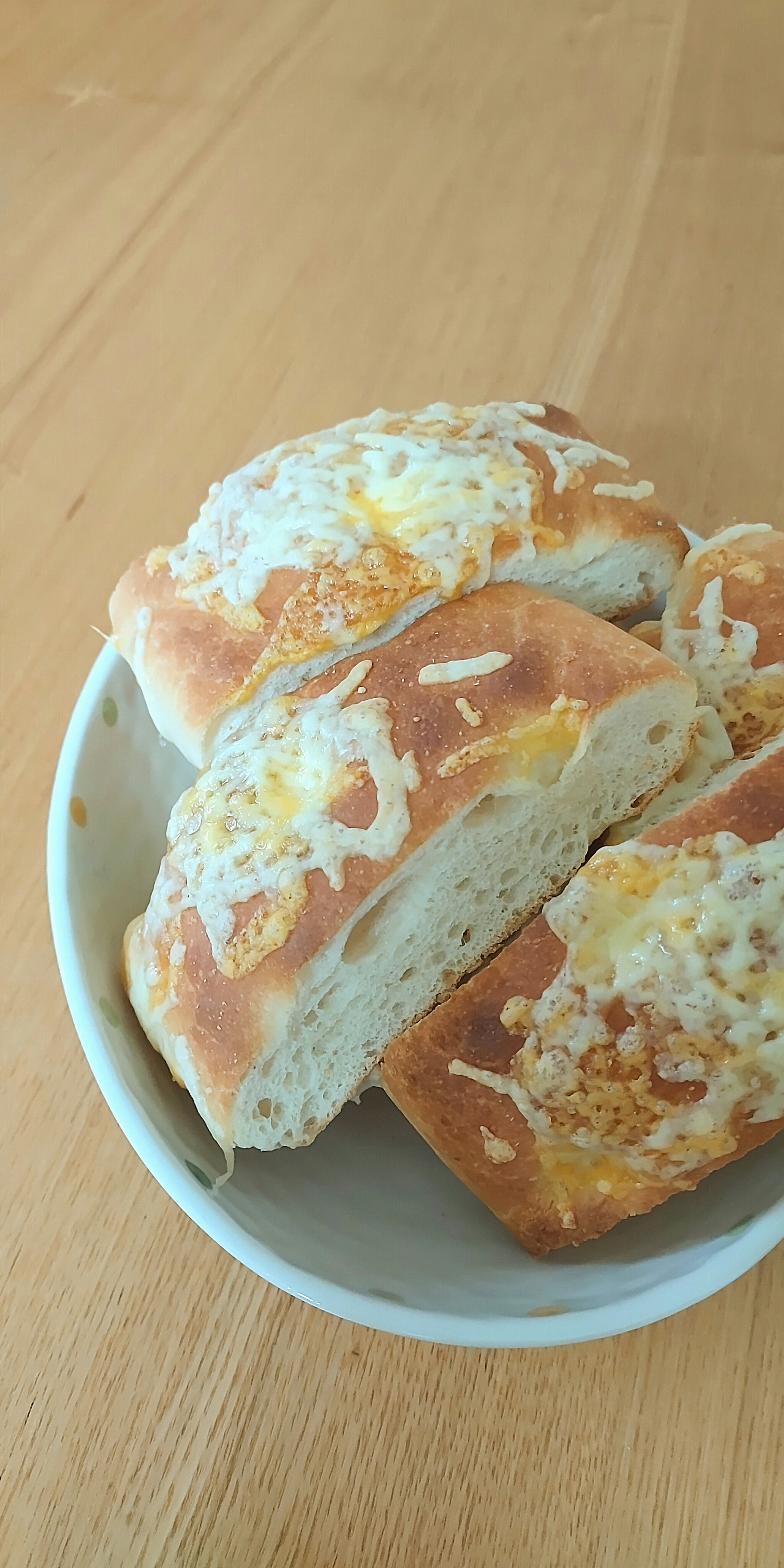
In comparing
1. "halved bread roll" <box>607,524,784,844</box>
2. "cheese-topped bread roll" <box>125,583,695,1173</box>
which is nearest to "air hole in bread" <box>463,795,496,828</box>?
"cheese-topped bread roll" <box>125,583,695,1173</box>

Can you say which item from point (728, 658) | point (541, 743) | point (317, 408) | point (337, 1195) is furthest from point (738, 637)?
point (317, 408)

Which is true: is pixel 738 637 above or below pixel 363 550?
below

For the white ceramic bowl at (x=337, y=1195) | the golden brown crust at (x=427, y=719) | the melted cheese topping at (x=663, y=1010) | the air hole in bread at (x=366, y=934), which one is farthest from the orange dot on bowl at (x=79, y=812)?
the melted cheese topping at (x=663, y=1010)

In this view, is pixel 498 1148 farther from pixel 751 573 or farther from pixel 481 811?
pixel 751 573

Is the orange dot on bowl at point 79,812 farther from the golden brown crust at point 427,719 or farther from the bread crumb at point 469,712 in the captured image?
the bread crumb at point 469,712

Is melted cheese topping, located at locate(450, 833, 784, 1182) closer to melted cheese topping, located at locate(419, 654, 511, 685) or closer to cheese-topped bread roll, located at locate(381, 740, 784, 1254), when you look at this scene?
cheese-topped bread roll, located at locate(381, 740, 784, 1254)
